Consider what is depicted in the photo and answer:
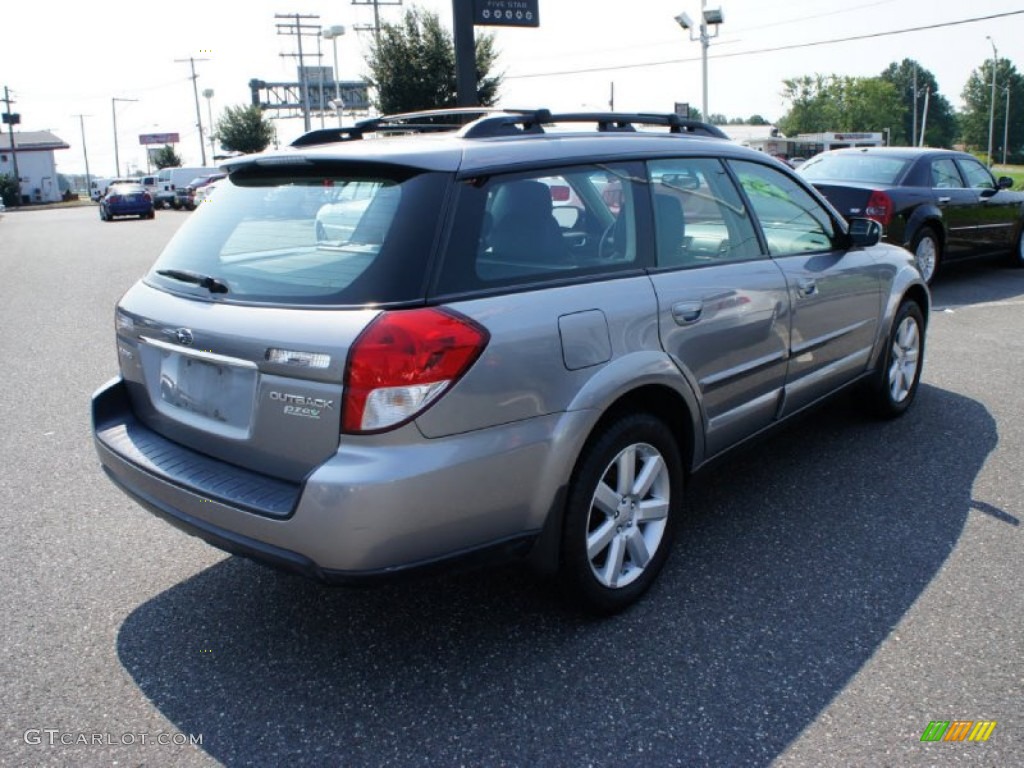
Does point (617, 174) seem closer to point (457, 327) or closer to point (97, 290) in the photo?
point (457, 327)

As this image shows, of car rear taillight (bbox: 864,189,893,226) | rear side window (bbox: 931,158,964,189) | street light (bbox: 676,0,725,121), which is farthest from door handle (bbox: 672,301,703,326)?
street light (bbox: 676,0,725,121)

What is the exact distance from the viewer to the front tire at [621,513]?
296 cm

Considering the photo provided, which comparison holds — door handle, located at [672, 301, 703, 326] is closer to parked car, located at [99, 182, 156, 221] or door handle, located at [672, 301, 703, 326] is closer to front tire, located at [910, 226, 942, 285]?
front tire, located at [910, 226, 942, 285]

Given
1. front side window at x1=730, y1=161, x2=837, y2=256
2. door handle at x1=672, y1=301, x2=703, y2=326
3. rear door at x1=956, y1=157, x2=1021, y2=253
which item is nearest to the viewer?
door handle at x1=672, y1=301, x2=703, y2=326

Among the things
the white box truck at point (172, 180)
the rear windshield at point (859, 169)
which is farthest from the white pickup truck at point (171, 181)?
the rear windshield at point (859, 169)

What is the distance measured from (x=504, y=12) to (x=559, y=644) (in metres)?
10.6

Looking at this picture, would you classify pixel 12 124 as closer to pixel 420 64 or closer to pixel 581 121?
pixel 420 64

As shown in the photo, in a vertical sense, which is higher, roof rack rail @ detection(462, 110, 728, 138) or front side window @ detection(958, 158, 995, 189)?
Result: roof rack rail @ detection(462, 110, 728, 138)

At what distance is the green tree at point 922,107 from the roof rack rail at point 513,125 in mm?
147301

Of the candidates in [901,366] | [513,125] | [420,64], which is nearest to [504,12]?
[901,366]

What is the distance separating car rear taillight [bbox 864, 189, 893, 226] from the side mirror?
206 inches

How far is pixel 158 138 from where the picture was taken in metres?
124

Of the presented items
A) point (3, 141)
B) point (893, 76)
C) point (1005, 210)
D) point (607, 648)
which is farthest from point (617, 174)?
point (893, 76)

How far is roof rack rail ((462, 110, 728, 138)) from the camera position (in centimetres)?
317
